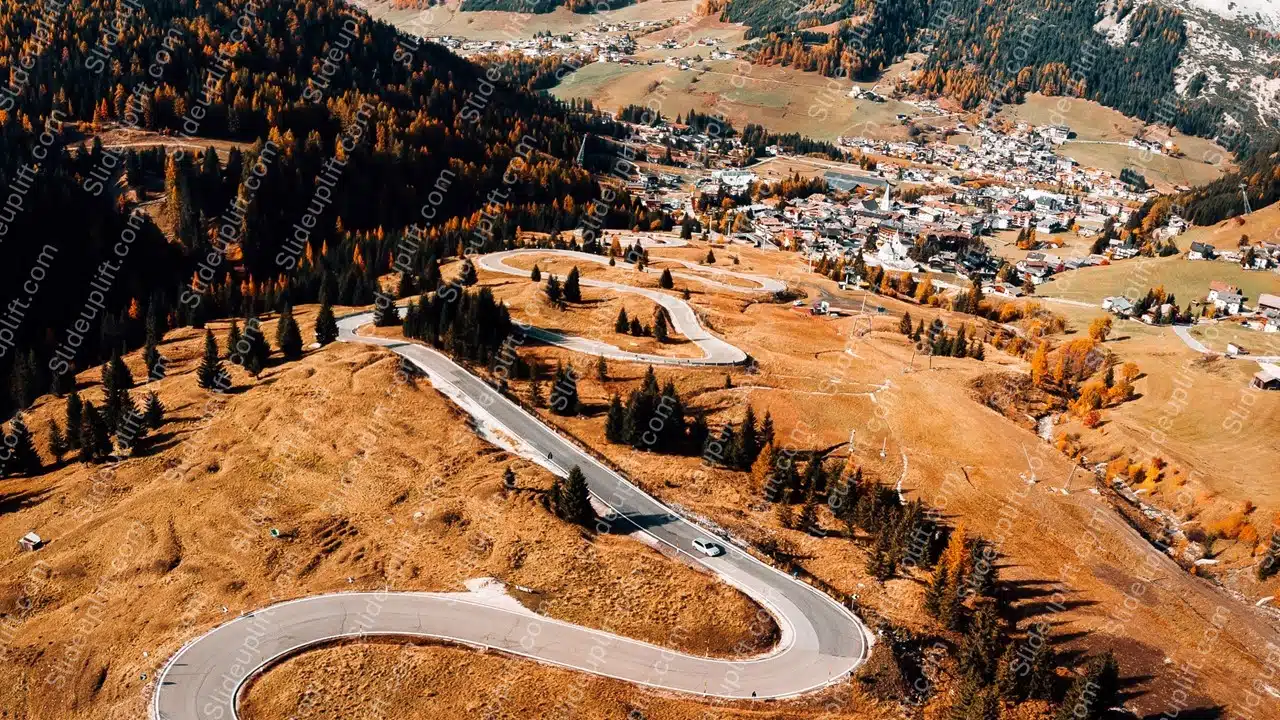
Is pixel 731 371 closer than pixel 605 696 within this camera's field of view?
No

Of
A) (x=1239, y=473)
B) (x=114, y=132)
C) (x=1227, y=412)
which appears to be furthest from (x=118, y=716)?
(x=114, y=132)

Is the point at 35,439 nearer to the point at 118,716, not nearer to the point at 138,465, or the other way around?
the point at 138,465

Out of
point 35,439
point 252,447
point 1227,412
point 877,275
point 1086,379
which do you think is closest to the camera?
point 252,447

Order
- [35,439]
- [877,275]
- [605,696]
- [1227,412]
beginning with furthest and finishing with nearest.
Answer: [877,275]
[1227,412]
[35,439]
[605,696]

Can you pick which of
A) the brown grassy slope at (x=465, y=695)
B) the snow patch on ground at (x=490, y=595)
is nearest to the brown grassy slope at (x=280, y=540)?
the snow patch on ground at (x=490, y=595)

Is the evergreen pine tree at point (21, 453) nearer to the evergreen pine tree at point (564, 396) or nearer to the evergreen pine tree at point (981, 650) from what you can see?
the evergreen pine tree at point (564, 396)

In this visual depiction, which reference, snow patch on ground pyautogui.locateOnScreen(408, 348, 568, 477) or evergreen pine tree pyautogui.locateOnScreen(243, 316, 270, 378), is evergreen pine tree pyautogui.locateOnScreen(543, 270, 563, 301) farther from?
evergreen pine tree pyautogui.locateOnScreen(243, 316, 270, 378)
